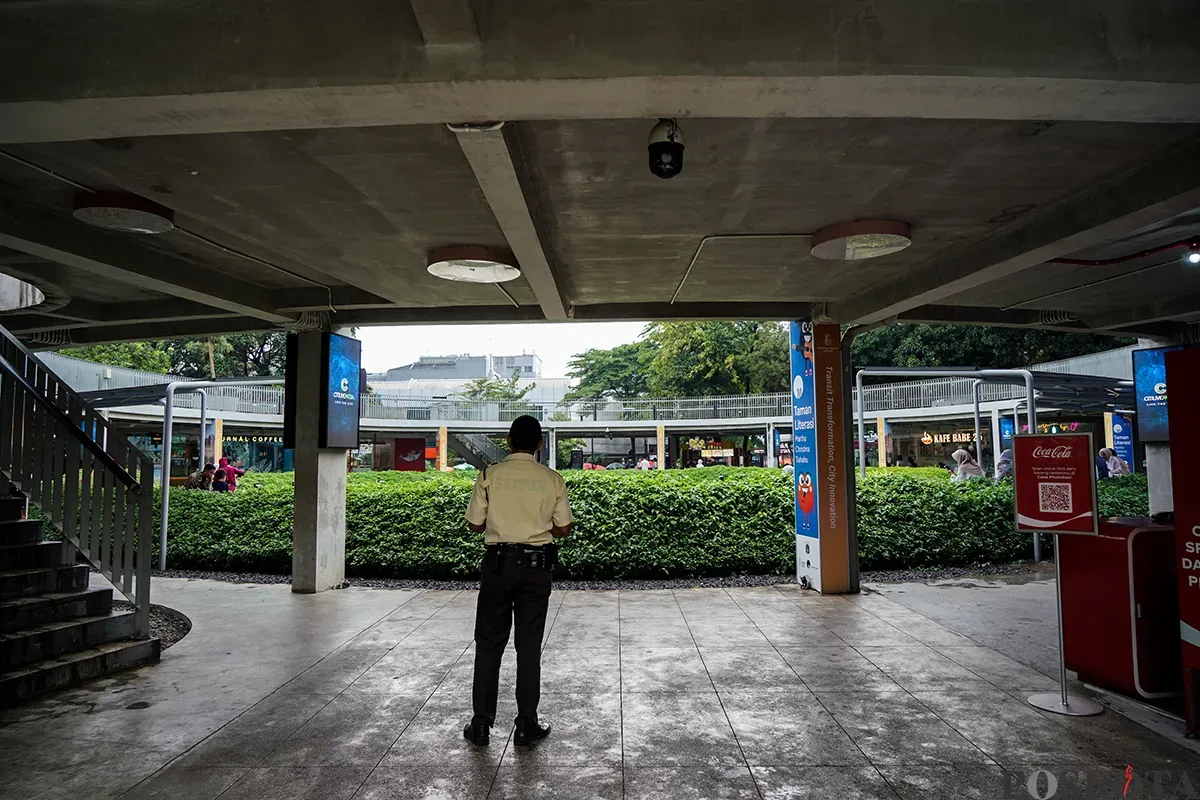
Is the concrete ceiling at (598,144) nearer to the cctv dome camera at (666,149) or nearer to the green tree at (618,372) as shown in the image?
the cctv dome camera at (666,149)

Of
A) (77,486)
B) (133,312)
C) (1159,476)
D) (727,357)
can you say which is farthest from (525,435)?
(727,357)

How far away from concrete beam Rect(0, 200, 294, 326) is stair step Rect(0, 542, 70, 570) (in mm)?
2429

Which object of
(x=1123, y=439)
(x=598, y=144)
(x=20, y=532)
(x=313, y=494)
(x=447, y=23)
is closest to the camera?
(x=447, y=23)

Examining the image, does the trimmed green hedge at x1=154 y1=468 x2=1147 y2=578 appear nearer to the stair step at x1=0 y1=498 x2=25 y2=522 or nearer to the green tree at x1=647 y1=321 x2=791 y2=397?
the stair step at x1=0 y1=498 x2=25 y2=522

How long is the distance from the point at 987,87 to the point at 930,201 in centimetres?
242

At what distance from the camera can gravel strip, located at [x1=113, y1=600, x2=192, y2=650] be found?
258 inches

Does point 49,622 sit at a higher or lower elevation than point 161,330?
lower

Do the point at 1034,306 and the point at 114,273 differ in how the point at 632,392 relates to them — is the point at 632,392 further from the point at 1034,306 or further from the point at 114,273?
the point at 114,273

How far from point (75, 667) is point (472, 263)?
437cm

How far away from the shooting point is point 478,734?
4.18 meters

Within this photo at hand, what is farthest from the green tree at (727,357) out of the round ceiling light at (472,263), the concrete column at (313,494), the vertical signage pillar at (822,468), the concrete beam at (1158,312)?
the round ceiling light at (472,263)

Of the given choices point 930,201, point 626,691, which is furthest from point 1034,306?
point 626,691

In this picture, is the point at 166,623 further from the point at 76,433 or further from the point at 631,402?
the point at 631,402

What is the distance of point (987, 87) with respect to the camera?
11.0 ft
